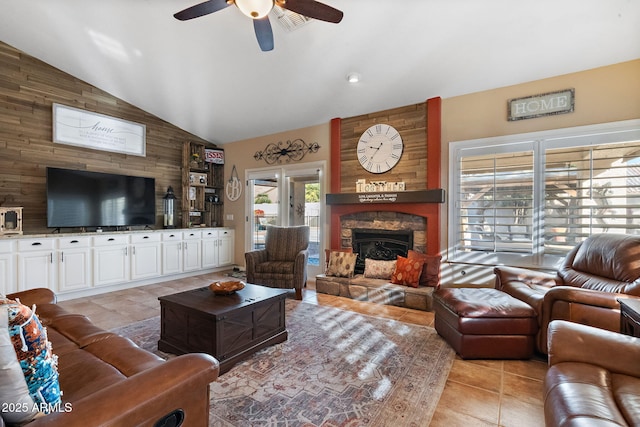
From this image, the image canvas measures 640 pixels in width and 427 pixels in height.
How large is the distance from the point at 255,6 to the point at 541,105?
10.6ft

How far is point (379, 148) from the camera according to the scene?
14.6ft

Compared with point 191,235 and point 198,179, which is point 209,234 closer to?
point 191,235

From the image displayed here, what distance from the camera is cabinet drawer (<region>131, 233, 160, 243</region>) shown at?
463 cm

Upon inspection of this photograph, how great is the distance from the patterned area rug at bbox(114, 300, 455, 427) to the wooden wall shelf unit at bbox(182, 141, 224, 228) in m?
3.12

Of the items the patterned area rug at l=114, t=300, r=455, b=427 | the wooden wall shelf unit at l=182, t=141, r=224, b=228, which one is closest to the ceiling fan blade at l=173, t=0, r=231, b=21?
the patterned area rug at l=114, t=300, r=455, b=427

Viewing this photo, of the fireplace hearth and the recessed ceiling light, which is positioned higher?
the recessed ceiling light

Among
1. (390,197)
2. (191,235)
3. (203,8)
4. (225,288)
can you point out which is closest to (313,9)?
(203,8)

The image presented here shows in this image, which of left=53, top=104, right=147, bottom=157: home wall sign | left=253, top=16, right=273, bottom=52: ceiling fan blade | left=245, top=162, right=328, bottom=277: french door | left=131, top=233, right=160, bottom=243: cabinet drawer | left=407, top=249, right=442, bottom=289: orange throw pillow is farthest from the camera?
left=245, top=162, right=328, bottom=277: french door

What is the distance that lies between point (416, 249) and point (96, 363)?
11.9 feet

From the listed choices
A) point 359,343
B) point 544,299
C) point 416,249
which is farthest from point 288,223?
point 544,299

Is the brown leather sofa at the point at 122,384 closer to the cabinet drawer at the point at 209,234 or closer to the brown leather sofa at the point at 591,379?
the brown leather sofa at the point at 591,379

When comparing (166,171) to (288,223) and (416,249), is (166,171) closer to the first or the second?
(288,223)

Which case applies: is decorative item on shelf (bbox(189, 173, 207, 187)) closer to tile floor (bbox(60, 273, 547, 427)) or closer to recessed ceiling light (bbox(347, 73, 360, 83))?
tile floor (bbox(60, 273, 547, 427))

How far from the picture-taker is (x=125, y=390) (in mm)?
939
